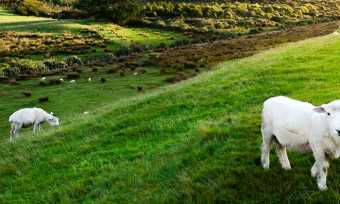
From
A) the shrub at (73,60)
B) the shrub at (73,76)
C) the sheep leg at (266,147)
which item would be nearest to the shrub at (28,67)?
the shrub at (73,60)

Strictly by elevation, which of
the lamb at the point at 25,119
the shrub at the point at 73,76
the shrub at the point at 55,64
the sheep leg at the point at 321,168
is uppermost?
the sheep leg at the point at 321,168

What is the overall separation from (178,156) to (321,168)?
3.09 metres

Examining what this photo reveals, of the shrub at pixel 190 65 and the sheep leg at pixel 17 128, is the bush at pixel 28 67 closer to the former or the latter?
the shrub at pixel 190 65

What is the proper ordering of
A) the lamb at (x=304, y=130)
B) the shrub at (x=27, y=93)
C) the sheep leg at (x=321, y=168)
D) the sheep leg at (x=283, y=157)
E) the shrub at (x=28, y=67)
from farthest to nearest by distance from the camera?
the shrub at (x=28, y=67)
the shrub at (x=27, y=93)
the sheep leg at (x=283, y=157)
the sheep leg at (x=321, y=168)
the lamb at (x=304, y=130)

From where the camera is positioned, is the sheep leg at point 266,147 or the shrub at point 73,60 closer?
the sheep leg at point 266,147

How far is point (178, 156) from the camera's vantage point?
5637mm

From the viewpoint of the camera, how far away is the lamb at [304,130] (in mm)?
3264

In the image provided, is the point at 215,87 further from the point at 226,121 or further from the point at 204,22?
the point at 204,22

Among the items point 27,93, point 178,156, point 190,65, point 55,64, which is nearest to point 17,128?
point 27,93

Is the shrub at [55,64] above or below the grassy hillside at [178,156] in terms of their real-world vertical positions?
below

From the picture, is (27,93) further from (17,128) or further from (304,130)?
(304,130)

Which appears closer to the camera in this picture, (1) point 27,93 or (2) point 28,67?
(1) point 27,93

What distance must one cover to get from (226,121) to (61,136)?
21.7 feet

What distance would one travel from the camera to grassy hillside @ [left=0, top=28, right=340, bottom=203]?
396 cm
